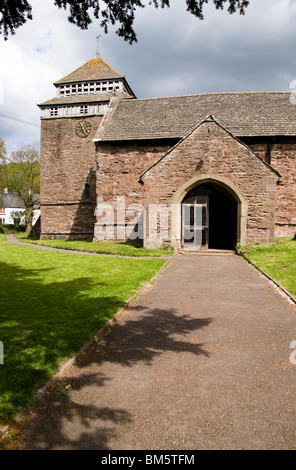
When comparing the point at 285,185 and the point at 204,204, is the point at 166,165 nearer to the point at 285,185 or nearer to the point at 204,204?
the point at 204,204

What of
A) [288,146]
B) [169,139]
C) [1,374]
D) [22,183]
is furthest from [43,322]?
[22,183]

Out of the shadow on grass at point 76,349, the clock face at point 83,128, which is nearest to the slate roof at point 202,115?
the clock face at point 83,128

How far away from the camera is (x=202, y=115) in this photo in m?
21.7

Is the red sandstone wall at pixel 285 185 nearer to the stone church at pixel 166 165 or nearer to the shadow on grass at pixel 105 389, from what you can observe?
the stone church at pixel 166 165

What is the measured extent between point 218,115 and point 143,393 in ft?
68.7

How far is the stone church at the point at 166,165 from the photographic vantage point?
15750 millimetres

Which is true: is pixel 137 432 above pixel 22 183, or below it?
below

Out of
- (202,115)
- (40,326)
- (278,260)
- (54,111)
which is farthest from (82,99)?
(40,326)

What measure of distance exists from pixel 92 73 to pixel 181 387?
33.5 metres

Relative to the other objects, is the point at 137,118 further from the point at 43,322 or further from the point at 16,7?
the point at 43,322

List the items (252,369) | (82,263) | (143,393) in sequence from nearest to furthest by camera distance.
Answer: (143,393) → (252,369) → (82,263)

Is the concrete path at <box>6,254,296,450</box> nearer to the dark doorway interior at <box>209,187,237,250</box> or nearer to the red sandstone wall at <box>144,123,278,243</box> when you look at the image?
the red sandstone wall at <box>144,123,278,243</box>

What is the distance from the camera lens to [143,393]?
3482 mm

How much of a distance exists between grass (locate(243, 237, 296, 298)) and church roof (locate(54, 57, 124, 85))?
76.6 feet
